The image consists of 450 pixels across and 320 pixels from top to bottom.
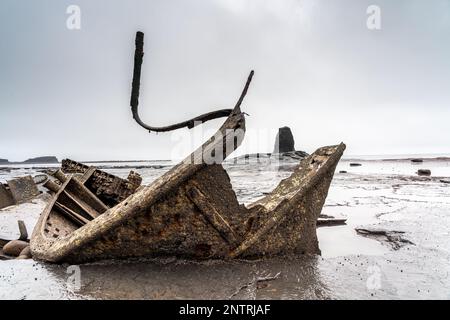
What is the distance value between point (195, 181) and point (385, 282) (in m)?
1.91

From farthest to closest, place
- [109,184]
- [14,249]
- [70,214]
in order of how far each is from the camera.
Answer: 1. [109,184]
2. [70,214]
3. [14,249]

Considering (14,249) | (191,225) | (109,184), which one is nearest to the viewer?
(191,225)

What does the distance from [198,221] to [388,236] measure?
3.31 meters

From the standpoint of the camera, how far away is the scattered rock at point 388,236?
13.3 ft

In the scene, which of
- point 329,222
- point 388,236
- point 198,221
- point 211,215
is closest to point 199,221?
point 198,221

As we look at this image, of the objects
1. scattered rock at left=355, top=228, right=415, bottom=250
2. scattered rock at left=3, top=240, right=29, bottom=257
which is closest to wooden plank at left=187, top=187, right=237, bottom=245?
scattered rock at left=355, top=228, right=415, bottom=250

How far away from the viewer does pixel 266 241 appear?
2920mm

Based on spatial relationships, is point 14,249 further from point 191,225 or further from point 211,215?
point 211,215

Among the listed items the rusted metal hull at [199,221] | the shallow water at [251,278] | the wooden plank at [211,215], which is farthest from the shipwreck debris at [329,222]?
the wooden plank at [211,215]

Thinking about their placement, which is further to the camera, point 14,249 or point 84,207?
point 84,207

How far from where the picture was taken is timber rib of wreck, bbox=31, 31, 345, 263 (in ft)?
8.25

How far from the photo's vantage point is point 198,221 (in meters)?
2.65

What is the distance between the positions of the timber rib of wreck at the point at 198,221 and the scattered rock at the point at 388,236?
1.73m
